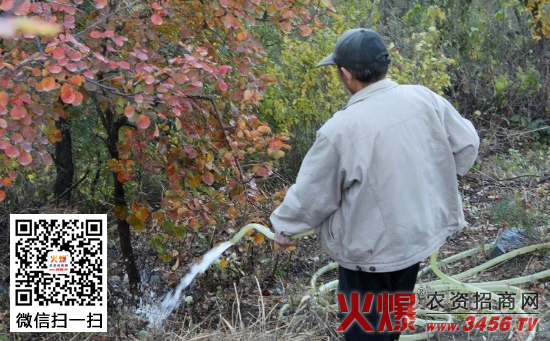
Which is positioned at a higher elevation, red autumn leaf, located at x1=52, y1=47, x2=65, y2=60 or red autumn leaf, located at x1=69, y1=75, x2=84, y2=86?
red autumn leaf, located at x1=52, y1=47, x2=65, y2=60

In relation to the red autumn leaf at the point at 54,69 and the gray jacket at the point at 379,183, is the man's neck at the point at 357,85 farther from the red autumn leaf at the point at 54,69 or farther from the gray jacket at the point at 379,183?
the red autumn leaf at the point at 54,69

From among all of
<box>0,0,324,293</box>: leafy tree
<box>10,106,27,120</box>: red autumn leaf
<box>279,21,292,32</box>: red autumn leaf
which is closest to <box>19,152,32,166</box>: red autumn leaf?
<box>0,0,324,293</box>: leafy tree

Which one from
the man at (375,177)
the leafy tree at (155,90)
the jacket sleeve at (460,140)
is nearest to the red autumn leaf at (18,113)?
the leafy tree at (155,90)

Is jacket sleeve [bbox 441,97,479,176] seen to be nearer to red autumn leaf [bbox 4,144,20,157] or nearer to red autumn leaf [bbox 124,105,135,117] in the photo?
red autumn leaf [bbox 124,105,135,117]

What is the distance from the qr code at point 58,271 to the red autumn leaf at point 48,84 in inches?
31.5

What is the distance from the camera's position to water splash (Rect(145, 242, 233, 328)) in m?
4.39

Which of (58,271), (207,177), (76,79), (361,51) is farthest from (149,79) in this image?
(58,271)

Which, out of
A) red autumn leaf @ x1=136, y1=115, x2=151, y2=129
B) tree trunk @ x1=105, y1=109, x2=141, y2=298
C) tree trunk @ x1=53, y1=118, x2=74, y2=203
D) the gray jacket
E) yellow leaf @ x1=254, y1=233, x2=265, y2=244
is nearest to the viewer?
the gray jacket

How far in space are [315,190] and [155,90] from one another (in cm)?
99

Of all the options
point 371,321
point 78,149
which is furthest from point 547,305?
point 78,149

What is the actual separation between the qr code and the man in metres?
1.13

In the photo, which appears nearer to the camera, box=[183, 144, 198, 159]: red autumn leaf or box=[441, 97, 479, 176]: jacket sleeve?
box=[441, 97, 479, 176]: jacket sleeve

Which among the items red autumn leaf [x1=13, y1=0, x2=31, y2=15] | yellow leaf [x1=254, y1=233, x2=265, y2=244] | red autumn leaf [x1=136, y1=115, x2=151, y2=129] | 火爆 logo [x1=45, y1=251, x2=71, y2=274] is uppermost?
red autumn leaf [x1=13, y1=0, x2=31, y2=15]

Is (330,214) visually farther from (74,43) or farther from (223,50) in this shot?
(223,50)
